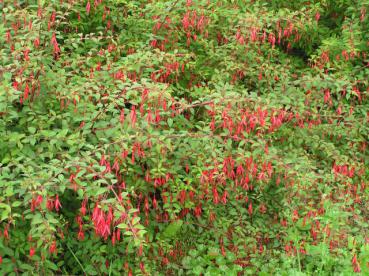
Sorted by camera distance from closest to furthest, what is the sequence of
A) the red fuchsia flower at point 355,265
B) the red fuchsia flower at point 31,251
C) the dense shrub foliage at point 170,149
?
1. the red fuchsia flower at point 31,251
2. the dense shrub foliage at point 170,149
3. the red fuchsia flower at point 355,265

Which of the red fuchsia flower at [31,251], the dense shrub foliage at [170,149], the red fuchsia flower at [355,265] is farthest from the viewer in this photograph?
the red fuchsia flower at [355,265]

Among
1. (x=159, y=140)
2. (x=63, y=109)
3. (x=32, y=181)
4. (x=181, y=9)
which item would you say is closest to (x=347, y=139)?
(x=181, y=9)

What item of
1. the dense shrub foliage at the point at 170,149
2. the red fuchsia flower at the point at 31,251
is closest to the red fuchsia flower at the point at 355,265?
the dense shrub foliage at the point at 170,149

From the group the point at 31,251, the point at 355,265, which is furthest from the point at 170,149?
the point at 355,265

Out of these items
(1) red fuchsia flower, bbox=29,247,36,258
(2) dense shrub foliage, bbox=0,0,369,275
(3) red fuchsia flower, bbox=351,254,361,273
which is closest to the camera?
(1) red fuchsia flower, bbox=29,247,36,258

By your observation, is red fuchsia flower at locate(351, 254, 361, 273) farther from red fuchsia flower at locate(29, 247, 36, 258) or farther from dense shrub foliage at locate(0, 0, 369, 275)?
red fuchsia flower at locate(29, 247, 36, 258)

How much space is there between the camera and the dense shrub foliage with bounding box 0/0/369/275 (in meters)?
4.00

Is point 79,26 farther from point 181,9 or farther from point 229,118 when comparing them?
point 229,118

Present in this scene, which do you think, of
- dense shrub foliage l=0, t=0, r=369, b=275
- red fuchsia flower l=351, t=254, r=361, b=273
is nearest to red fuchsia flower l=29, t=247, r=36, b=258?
dense shrub foliage l=0, t=0, r=369, b=275

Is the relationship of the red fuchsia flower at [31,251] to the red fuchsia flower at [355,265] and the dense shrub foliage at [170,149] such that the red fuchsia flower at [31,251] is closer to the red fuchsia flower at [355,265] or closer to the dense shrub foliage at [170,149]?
the dense shrub foliage at [170,149]

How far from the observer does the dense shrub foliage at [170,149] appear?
400 centimetres

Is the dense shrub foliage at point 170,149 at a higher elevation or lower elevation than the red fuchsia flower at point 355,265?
higher

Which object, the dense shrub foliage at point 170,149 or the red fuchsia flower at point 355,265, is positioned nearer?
the dense shrub foliage at point 170,149

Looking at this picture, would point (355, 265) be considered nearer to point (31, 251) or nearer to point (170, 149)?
point (170, 149)
